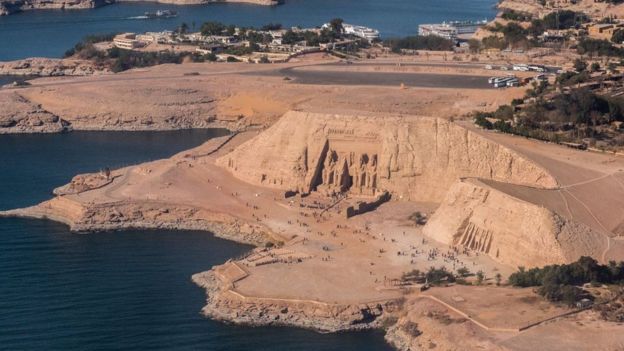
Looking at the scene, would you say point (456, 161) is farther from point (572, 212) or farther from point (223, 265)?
point (223, 265)

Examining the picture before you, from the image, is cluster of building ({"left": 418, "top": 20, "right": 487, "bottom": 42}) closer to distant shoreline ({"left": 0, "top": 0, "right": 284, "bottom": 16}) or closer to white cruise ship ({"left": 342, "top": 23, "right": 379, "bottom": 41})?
white cruise ship ({"left": 342, "top": 23, "right": 379, "bottom": 41})

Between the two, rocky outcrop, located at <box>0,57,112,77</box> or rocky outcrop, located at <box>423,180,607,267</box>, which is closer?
rocky outcrop, located at <box>423,180,607,267</box>

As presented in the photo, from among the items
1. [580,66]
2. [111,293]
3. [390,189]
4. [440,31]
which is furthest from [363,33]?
[111,293]

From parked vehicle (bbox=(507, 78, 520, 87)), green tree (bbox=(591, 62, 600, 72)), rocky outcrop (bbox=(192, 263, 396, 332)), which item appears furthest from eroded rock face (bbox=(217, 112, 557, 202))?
green tree (bbox=(591, 62, 600, 72))

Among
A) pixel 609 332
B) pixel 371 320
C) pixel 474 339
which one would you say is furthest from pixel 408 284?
pixel 609 332

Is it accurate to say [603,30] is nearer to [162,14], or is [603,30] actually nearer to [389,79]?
[389,79]

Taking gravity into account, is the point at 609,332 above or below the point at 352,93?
below
